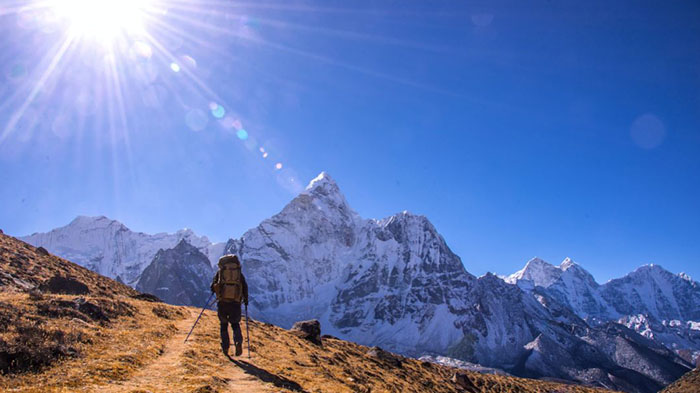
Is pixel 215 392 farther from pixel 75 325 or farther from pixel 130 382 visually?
pixel 75 325

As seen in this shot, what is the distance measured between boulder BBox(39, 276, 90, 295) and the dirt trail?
11.9 metres

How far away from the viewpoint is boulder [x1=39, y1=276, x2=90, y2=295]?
67.2ft

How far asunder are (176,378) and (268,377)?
9.93 ft

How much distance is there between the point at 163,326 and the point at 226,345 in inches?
203

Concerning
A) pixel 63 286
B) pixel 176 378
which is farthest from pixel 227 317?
pixel 63 286

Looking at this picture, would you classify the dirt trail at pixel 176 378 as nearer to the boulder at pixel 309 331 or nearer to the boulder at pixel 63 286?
the boulder at pixel 63 286

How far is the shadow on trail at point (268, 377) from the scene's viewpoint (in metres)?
11.3

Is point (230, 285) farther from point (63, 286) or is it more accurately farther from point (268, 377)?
point (63, 286)

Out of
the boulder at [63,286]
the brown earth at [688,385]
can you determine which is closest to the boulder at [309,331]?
the boulder at [63,286]

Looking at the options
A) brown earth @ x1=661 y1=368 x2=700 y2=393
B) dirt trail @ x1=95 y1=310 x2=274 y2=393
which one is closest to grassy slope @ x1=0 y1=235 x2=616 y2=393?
dirt trail @ x1=95 y1=310 x2=274 y2=393

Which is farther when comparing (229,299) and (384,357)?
(384,357)

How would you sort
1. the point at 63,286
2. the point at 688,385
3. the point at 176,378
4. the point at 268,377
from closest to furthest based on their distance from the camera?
the point at 176,378 → the point at 268,377 → the point at 63,286 → the point at 688,385

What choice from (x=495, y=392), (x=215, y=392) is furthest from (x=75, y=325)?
(x=495, y=392)

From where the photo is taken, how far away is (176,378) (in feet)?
31.8
